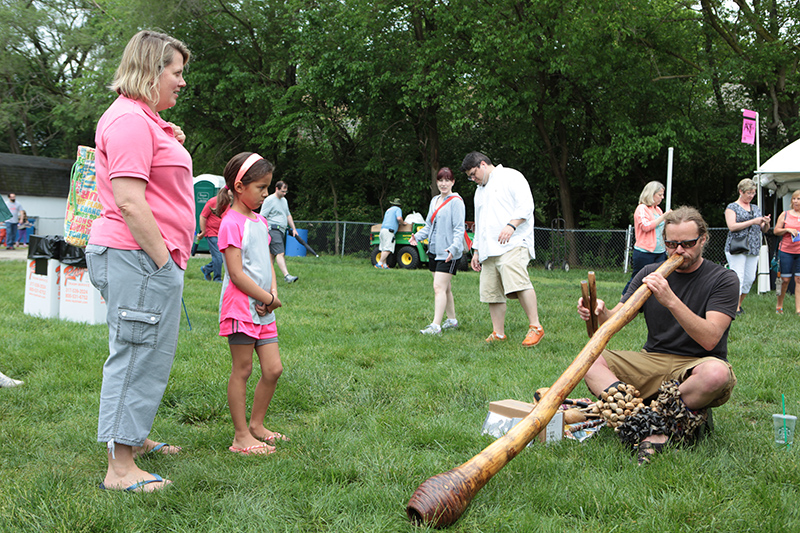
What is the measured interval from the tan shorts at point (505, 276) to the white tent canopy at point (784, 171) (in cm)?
784

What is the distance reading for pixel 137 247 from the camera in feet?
8.95

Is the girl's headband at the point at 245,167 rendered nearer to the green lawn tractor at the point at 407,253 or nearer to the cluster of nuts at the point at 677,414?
the cluster of nuts at the point at 677,414

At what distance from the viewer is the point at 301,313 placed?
319 inches

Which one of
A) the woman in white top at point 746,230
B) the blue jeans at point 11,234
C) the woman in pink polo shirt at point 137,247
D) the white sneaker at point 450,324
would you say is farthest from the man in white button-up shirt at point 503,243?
the blue jeans at point 11,234

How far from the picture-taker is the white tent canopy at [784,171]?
11.7 metres

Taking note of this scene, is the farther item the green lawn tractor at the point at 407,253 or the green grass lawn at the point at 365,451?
the green lawn tractor at the point at 407,253

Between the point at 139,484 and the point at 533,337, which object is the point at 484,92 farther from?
the point at 139,484

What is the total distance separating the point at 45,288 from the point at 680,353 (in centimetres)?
671

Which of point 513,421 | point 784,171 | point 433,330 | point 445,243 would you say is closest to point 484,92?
point 784,171

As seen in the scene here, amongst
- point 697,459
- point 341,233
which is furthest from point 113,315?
point 341,233

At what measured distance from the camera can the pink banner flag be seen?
12.1 m

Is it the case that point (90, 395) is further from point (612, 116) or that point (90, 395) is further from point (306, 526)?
point (612, 116)

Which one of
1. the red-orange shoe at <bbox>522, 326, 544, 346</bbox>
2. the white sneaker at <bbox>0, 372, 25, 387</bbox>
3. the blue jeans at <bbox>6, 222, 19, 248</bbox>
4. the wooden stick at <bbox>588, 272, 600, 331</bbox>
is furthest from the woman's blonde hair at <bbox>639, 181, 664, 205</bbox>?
the blue jeans at <bbox>6, 222, 19, 248</bbox>

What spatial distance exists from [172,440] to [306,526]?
1.40 metres
